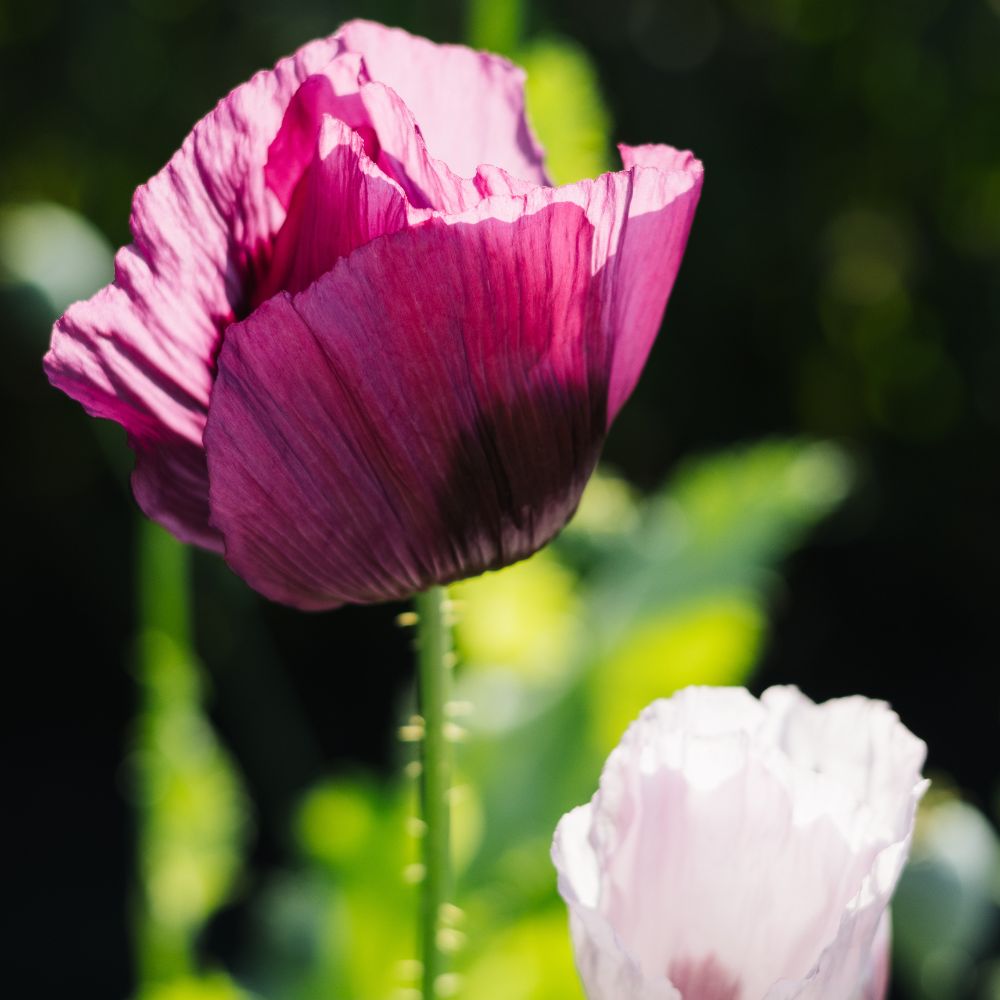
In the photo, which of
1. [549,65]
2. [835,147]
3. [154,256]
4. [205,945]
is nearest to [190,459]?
[154,256]

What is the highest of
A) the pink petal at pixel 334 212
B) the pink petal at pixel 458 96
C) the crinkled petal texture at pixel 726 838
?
the pink petal at pixel 458 96

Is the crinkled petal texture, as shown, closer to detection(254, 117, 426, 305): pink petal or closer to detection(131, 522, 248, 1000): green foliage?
detection(254, 117, 426, 305): pink petal

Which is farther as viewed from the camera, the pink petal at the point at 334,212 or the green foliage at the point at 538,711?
the green foliage at the point at 538,711

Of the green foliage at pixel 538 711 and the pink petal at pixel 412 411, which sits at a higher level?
the pink petal at pixel 412 411

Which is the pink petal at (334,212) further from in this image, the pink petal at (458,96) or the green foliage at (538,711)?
the green foliage at (538,711)

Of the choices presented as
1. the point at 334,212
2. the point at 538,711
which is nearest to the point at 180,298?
the point at 334,212

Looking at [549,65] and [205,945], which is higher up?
[549,65]

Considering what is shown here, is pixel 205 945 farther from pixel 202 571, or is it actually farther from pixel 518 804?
pixel 518 804

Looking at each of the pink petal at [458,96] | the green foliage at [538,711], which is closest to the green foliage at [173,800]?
the green foliage at [538,711]
